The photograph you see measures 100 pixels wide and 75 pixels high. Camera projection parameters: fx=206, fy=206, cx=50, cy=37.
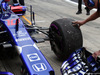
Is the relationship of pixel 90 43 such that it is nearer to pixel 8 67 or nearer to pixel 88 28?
pixel 88 28

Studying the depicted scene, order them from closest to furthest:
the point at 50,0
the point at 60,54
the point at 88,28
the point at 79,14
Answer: the point at 60,54 < the point at 88,28 < the point at 79,14 < the point at 50,0

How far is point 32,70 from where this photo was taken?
3365 millimetres

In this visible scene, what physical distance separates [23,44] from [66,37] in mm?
937

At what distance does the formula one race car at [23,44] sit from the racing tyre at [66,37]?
67cm

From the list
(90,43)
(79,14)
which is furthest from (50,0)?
(90,43)

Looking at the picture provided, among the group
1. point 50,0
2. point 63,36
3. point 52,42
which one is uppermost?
point 63,36

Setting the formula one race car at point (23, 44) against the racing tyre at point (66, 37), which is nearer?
the formula one race car at point (23, 44)

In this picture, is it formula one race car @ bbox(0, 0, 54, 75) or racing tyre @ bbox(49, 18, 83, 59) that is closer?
formula one race car @ bbox(0, 0, 54, 75)

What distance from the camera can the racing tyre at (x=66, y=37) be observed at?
438 cm

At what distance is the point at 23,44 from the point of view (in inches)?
160

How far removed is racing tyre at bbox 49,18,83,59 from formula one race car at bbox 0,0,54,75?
673 mm

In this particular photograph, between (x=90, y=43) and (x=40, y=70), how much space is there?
3.43 m

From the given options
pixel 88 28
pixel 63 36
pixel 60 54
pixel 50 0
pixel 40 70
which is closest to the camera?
pixel 40 70

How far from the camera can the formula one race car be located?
342 cm
